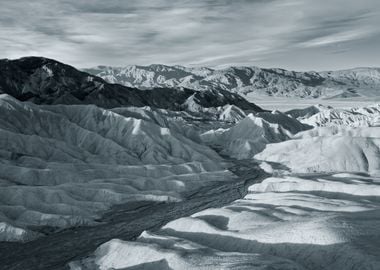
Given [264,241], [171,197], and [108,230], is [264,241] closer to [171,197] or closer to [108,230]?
[108,230]

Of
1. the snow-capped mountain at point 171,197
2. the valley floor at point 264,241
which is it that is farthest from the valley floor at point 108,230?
the valley floor at point 264,241

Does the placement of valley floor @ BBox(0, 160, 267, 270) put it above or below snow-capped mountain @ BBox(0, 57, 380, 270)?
below

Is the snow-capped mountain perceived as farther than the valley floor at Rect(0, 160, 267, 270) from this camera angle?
No

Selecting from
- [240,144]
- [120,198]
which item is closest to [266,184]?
[120,198]

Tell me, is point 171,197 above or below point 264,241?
below

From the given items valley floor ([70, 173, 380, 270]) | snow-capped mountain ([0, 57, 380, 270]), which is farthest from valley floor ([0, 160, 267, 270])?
valley floor ([70, 173, 380, 270])

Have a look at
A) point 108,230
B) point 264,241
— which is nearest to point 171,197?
point 108,230

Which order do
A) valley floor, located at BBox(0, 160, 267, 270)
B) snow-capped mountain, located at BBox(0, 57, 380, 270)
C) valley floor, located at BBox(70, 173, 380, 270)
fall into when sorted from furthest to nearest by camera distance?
1. valley floor, located at BBox(0, 160, 267, 270)
2. snow-capped mountain, located at BBox(0, 57, 380, 270)
3. valley floor, located at BBox(70, 173, 380, 270)

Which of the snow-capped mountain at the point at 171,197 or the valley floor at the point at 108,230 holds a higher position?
the snow-capped mountain at the point at 171,197

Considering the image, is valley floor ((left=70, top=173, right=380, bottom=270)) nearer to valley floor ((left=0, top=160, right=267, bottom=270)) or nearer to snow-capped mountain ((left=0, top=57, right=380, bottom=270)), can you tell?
snow-capped mountain ((left=0, top=57, right=380, bottom=270))

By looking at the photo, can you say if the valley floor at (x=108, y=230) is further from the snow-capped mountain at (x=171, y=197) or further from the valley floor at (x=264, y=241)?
the valley floor at (x=264, y=241)

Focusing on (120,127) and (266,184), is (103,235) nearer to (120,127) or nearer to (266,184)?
(266,184)

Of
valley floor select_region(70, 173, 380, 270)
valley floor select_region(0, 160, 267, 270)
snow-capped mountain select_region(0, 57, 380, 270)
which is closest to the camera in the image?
valley floor select_region(70, 173, 380, 270)
